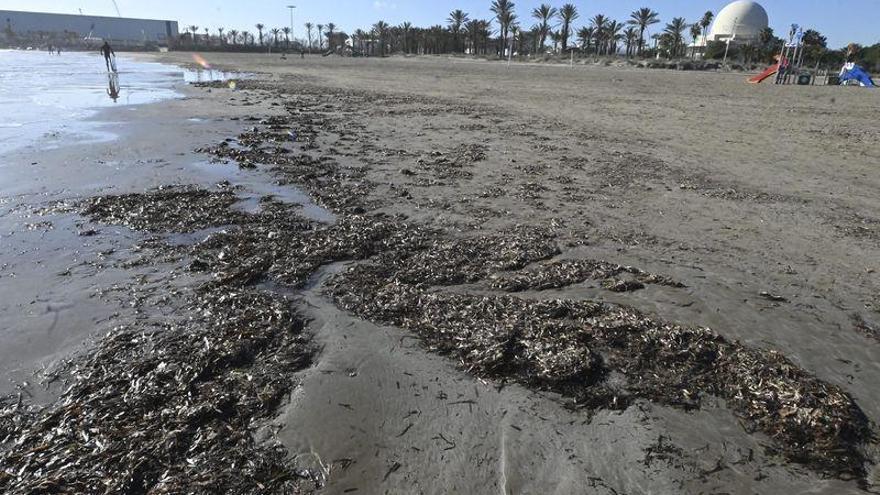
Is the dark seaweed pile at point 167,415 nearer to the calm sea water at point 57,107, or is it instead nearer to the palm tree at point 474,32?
the calm sea water at point 57,107

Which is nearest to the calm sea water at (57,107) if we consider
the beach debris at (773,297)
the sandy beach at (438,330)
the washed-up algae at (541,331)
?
the sandy beach at (438,330)

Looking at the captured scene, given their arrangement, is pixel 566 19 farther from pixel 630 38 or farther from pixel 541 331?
pixel 541 331

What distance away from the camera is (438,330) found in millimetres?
4008

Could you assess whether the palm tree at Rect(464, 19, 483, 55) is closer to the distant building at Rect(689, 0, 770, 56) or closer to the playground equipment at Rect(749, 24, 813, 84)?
the distant building at Rect(689, 0, 770, 56)

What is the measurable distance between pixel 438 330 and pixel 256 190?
16.3 feet

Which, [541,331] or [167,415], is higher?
[541,331]

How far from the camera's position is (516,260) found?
5.23 meters

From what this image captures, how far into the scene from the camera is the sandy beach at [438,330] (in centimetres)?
277

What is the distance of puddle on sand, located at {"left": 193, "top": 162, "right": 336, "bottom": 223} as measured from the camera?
22.4ft

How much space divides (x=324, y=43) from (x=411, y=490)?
151625 millimetres

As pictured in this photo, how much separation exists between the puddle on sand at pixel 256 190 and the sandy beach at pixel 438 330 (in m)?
0.07

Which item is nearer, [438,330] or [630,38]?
Result: [438,330]

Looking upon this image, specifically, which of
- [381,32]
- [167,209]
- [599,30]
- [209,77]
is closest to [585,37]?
[599,30]

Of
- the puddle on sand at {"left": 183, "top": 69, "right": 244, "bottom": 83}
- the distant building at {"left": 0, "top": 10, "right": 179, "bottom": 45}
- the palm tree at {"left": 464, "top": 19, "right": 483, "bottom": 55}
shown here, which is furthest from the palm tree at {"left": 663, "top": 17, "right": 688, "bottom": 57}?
the distant building at {"left": 0, "top": 10, "right": 179, "bottom": 45}
